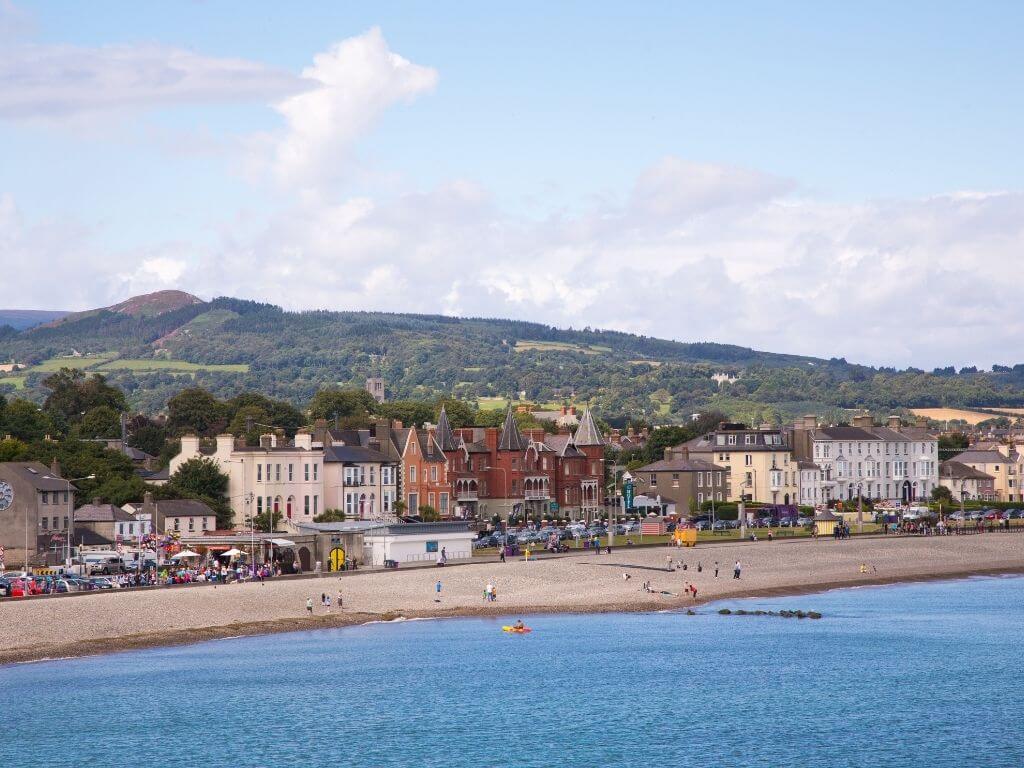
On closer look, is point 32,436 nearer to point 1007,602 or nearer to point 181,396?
point 181,396

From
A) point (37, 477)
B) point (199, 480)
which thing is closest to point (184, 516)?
point (199, 480)

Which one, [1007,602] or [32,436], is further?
[32,436]

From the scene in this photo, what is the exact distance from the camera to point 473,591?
92.1 meters

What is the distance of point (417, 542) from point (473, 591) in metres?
12.4

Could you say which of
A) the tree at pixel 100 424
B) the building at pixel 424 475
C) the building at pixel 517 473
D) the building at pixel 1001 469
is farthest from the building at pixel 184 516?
the building at pixel 1001 469

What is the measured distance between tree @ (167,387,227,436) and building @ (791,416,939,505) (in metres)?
68.6

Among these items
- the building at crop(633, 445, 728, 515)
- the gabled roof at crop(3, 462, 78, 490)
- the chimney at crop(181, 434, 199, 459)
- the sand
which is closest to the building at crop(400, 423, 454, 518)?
the chimney at crop(181, 434, 199, 459)

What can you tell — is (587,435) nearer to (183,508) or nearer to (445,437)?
(445,437)

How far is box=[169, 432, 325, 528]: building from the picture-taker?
115 meters

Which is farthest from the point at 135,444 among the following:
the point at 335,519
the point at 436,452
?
the point at 335,519

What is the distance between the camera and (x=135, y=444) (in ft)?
568

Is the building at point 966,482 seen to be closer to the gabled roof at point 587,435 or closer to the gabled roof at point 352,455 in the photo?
the gabled roof at point 587,435

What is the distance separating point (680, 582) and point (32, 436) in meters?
77.4

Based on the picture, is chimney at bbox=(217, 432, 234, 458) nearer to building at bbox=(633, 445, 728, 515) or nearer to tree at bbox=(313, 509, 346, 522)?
tree at bbox=(313, 509, 346, 522)
